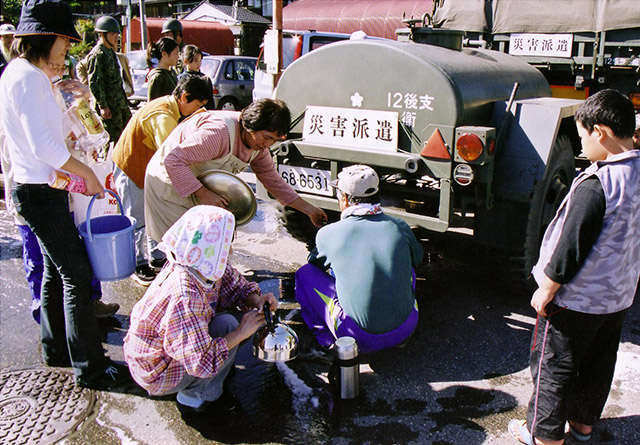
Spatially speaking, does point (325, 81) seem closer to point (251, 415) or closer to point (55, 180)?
point (55, 180)

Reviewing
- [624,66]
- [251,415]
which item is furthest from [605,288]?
[624,66]

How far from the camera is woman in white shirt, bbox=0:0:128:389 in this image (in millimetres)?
2627

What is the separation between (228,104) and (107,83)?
8.31 m

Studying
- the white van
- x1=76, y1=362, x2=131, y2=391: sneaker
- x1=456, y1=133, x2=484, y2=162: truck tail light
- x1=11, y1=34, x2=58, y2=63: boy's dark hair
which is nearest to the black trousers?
x1=456, y1=133, x2=484, y2=162: truck tail light

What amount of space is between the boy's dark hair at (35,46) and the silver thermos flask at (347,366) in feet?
6.79

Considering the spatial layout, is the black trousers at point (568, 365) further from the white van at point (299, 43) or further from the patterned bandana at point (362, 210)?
the white van at point (299, 43)

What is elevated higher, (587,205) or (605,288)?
(587,205)

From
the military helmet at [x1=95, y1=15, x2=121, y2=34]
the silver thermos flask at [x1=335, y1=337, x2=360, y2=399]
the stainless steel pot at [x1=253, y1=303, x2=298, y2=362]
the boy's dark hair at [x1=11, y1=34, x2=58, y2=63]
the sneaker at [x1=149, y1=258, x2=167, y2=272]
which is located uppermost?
the military helmet at [x1=95, y1=15, x2=121, y2=34]

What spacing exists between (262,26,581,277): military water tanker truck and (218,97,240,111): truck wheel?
391 inches

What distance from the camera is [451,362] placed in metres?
3.41

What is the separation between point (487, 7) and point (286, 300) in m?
4.49

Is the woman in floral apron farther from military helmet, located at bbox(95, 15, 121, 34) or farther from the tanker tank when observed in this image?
military helmet, located at bbox(95, 15, 121, 34)

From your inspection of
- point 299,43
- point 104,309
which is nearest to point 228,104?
point 299,43

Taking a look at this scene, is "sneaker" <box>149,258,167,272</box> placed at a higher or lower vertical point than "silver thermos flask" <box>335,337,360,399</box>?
lower
